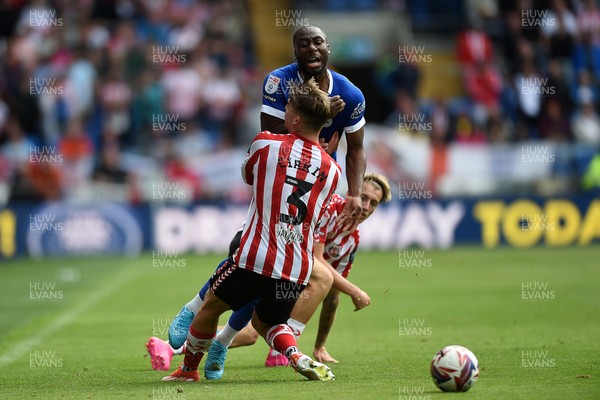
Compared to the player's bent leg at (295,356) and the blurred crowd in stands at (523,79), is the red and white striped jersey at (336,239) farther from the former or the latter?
the blurred crowd in stands at (523,79)

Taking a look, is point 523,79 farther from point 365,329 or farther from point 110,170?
point 365,329

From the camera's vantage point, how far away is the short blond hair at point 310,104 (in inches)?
299

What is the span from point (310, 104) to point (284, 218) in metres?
0.82

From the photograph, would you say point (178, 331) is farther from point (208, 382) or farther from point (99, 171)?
point (99, 171)

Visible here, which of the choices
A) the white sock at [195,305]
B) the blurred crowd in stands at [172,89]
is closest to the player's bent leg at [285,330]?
the white sock at [195,305]

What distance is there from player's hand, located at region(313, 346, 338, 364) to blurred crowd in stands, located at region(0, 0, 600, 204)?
14.5 meters

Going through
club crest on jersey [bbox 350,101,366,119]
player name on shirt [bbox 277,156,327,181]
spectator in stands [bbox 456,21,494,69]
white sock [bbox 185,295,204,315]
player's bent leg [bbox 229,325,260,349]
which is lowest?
spectator in stands [bbox 456,21,494,69]

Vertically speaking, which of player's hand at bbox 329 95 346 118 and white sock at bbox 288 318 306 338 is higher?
player's hand at bbox 329 95 346 118

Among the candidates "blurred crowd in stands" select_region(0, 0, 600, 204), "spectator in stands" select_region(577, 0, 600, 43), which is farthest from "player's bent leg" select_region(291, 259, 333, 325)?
"spectator in stands" select_region(577, 0, 600, 43)

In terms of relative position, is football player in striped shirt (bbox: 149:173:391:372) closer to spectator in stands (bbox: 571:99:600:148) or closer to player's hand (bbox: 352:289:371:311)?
player's hand (bbox: 352:289:371:311)

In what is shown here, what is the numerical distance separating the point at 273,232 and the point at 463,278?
10428mm

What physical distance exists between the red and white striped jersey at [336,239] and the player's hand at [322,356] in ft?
2.50

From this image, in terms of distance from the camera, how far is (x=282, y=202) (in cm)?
Result: 764

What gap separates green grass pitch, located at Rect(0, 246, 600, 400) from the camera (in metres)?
7.64
